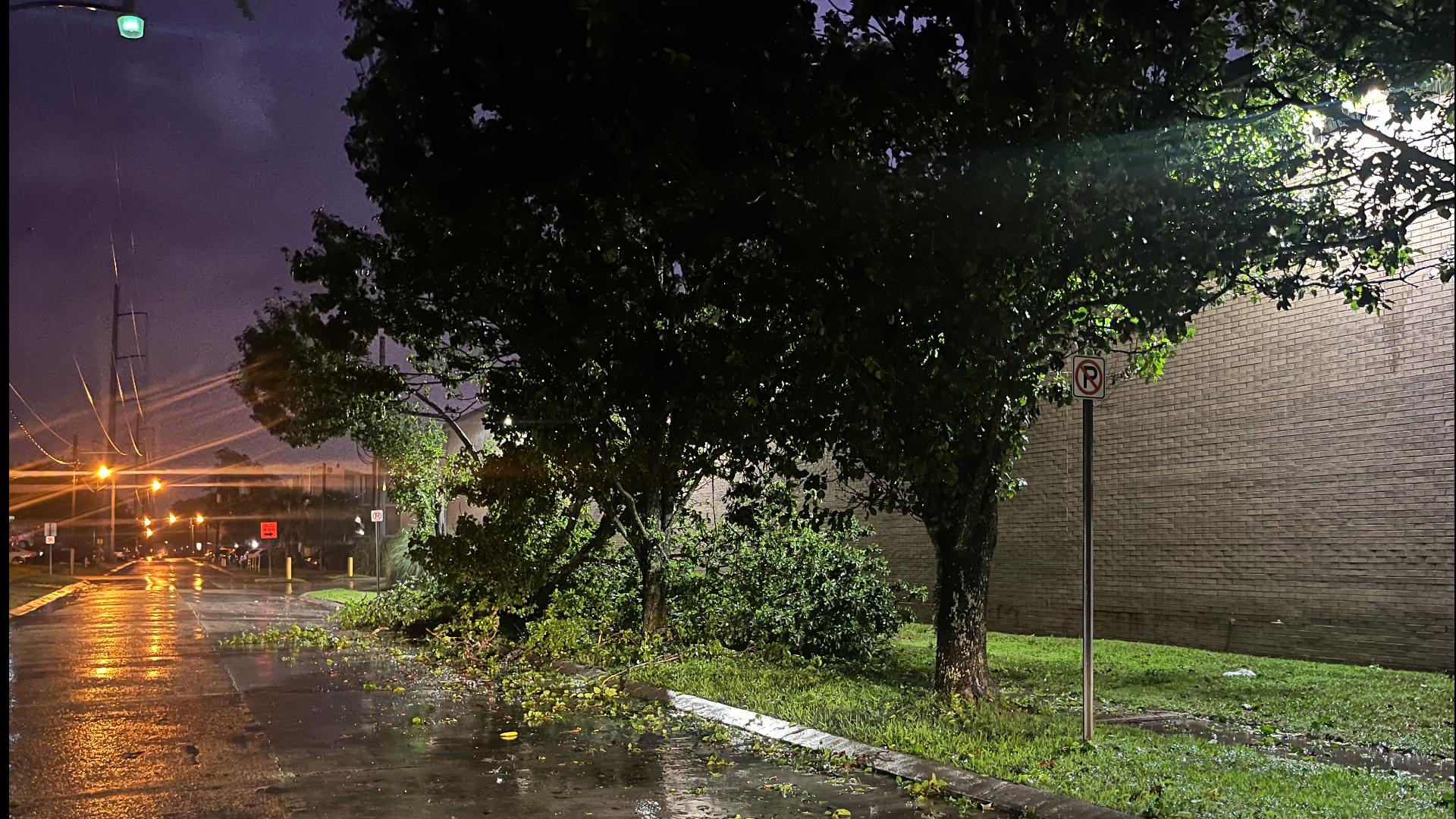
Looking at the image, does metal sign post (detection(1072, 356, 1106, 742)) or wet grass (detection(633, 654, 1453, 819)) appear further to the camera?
metal sign post (detection(1072, 356, 1106, 742))

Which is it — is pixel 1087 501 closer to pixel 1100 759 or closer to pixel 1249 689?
pixel 1100 759

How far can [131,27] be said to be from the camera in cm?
1587

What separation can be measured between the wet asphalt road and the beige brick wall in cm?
737

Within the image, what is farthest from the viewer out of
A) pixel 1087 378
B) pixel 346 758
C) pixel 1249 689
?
pixel 1249 689

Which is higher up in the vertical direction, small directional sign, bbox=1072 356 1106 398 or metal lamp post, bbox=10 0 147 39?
metal lamp post, bbox=10 0 147 39

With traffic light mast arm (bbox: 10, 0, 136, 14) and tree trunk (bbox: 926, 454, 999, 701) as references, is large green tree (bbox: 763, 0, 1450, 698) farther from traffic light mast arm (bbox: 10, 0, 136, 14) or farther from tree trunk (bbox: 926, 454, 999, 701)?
traffic light mast arm (bbox: 10, 0, 136, 14)

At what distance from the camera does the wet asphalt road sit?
28.6ft

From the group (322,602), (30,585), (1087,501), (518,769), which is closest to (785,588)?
(1087,501)

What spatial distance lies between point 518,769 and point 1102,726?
5017 millimetres

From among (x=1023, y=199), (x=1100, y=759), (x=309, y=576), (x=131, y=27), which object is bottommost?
(x=309, y=576)

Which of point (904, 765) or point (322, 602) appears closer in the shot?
point (904, 765)

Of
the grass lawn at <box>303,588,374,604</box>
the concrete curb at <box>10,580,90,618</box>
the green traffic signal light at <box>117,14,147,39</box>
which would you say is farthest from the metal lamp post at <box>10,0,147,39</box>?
the grass lawn at <box>303,588,374,604</box>

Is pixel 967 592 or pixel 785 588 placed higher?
pixel 967 592

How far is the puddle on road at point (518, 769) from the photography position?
28.2 feet
